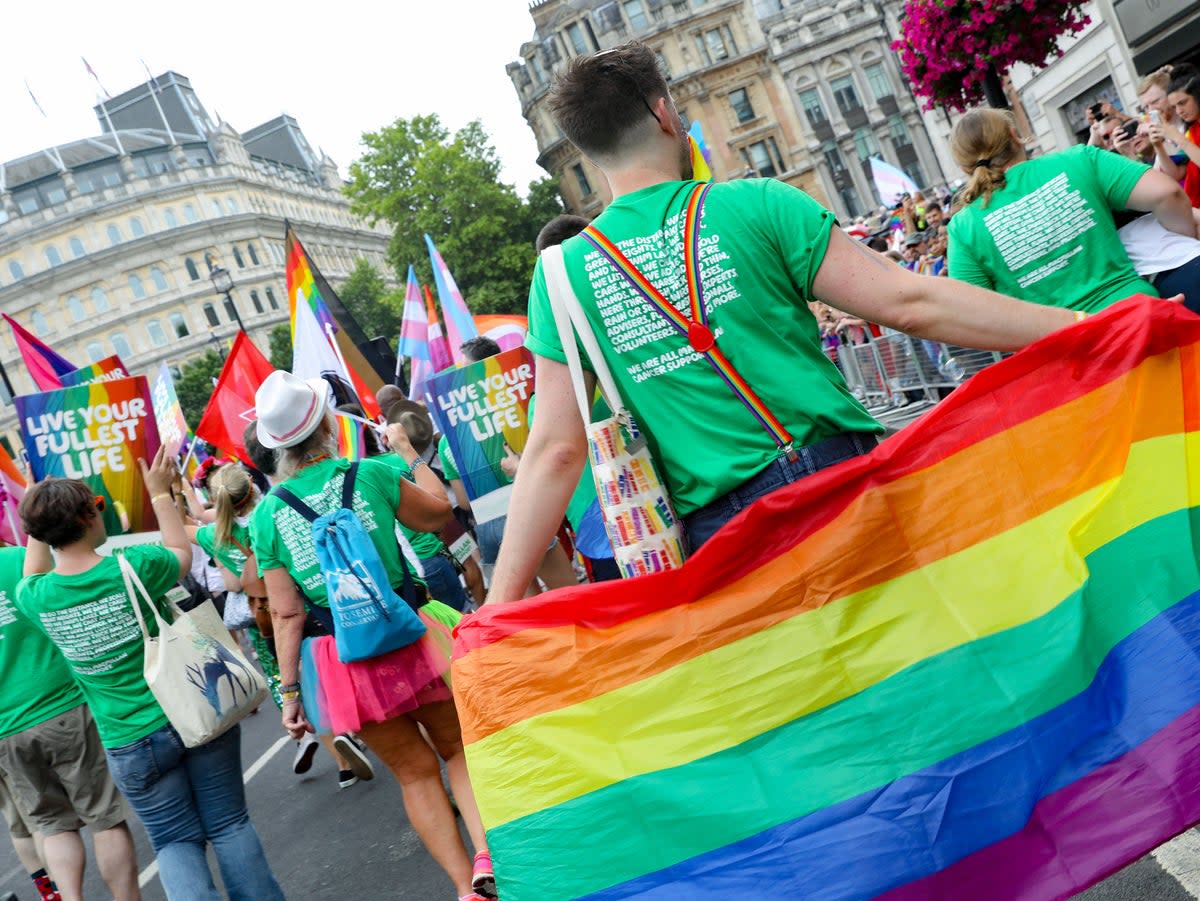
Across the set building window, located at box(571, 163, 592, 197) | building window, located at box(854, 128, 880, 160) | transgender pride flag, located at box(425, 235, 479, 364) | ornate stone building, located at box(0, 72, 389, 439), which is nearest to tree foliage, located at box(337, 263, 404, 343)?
ornate stone building, located at box(0, 72, 389, 439)

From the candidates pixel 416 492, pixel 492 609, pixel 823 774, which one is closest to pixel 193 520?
pixel 416 492

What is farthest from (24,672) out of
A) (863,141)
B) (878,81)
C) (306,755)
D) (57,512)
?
(878,81)

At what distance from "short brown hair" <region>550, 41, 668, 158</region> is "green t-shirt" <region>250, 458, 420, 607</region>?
2.28 m

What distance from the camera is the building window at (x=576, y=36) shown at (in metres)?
79.8

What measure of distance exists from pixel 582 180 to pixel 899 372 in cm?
7078

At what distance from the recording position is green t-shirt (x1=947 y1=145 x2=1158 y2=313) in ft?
14.5

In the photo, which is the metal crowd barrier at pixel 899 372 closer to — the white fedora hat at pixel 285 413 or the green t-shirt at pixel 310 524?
the green t-shirt at pixel 310 524

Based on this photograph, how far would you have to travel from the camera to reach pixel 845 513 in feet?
8.73

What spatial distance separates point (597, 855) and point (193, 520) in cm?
644

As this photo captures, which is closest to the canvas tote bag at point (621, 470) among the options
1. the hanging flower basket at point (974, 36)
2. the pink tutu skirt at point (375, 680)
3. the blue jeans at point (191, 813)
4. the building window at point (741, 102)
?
the pink tutu skirt at point (375, 680)

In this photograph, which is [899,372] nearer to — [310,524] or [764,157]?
[310,524]

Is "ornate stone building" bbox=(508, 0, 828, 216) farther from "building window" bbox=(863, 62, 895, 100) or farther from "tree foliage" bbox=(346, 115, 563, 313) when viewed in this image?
"tree foliage" bbox=(346, 115, 563, 313)

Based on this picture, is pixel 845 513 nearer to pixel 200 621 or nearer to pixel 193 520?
pixel 200 621

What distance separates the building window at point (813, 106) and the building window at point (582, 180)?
1374 centimetres
